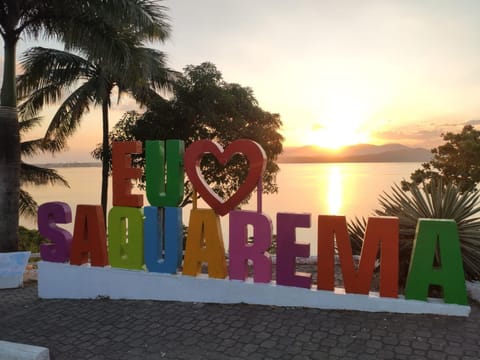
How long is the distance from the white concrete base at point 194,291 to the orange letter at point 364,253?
0.58 feet

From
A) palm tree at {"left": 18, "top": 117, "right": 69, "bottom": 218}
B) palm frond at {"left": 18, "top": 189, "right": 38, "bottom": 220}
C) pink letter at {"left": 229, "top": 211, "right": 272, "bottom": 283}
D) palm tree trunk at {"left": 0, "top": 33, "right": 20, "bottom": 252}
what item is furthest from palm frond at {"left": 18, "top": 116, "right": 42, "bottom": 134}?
pink letter at {"left": 229, "top": 211, "right": 272, "bottom": 283}

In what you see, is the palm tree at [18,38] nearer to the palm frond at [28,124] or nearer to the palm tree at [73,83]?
the palm tree at [73,83]

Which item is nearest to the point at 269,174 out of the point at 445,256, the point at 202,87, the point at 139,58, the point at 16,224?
the point at 202,87

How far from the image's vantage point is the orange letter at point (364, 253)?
5742mm

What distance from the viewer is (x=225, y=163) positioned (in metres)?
6.62

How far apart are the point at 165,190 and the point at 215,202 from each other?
1.14 m

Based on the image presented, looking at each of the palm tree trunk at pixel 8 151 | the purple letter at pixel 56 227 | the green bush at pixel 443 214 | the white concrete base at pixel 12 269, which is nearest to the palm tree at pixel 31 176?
the palm tree trunk at pixel 8 151

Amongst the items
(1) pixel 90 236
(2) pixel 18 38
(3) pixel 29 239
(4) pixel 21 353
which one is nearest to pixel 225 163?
(1) pixel 90 236

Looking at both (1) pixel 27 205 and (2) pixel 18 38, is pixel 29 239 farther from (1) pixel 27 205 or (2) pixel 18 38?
(2) pixel 18 38

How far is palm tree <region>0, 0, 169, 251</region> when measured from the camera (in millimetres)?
9562

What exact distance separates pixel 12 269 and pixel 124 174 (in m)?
4.44

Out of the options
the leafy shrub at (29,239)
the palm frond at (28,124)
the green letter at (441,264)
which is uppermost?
the palm frond at (28,124)

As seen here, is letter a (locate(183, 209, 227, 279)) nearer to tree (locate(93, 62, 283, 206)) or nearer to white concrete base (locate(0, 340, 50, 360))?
white concrete base (locate(0, 340, 50, 360))

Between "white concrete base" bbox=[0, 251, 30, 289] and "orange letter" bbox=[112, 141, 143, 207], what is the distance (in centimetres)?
386
